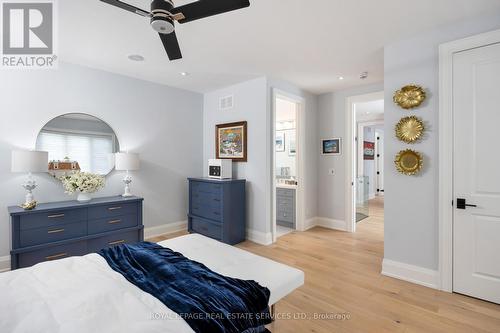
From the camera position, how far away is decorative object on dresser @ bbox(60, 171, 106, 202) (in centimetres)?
313

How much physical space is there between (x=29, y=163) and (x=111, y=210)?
1030mm

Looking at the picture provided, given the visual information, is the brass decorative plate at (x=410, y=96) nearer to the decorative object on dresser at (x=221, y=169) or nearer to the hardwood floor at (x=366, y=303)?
the hardwood floor at (x=366, y=303)

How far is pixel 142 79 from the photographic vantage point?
4.10m

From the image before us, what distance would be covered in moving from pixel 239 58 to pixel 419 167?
97.5 inches

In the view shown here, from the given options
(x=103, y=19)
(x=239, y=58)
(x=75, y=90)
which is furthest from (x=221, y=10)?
(x=75, y=90)

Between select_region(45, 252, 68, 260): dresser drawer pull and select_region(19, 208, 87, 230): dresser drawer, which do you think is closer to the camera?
select_region(19, 208, 87, 230): dresser drawer

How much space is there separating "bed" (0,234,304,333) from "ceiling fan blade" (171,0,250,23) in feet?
5.61

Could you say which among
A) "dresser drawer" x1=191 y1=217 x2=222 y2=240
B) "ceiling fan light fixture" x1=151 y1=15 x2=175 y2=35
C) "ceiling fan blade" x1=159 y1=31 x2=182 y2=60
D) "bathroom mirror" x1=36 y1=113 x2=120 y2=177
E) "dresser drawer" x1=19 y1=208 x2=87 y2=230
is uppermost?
"ceiling fan blade" x1=159 y1=31 x2=182 y2=60

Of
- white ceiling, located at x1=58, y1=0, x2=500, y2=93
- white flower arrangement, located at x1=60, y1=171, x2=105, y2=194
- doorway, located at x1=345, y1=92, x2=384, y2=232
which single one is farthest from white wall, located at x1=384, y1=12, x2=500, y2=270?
white flower arrangement, located at x1=60, y1=171, x2=105, y2=194

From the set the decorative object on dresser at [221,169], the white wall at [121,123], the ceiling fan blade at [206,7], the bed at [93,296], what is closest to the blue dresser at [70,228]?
the white wall at [121,123]

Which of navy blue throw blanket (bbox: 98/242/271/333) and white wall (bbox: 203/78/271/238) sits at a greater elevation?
white wall (bbox: 203/78/271/238)

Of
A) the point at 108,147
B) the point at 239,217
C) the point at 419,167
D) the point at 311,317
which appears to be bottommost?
the point at 311,317

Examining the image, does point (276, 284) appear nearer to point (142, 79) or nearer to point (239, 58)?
point (239, 58)

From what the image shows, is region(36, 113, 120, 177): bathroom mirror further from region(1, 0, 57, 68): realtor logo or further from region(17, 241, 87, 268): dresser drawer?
region(17, 241, 87, 268): dresser drawer
